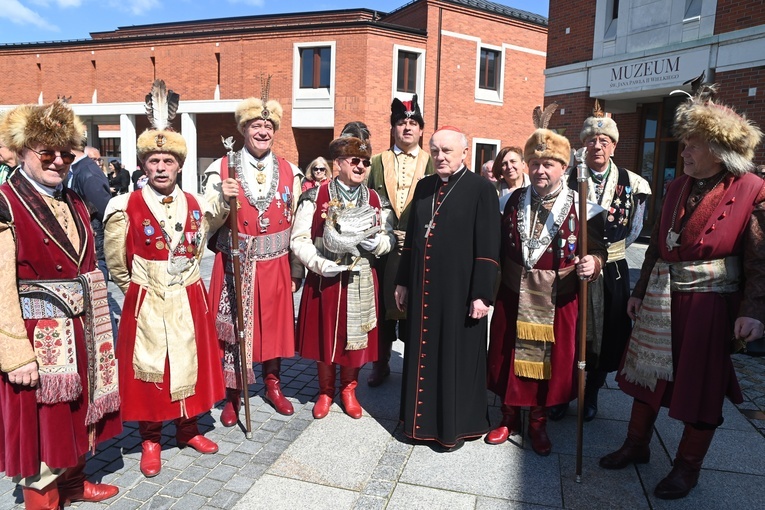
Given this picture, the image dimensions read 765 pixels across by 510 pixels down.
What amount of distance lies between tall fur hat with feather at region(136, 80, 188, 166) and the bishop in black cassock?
1.56 meters

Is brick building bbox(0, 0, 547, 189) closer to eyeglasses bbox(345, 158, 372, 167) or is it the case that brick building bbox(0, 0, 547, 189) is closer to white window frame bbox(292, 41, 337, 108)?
white window frame bbox(292, 41, 337, 108)

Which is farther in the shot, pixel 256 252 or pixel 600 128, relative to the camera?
pixel 256 252

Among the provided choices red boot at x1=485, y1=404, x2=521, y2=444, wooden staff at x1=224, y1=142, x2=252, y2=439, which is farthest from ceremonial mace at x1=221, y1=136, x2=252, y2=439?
red boot at x1=485, y1=404, x2=521, y2=444

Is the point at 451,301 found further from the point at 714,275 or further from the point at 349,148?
the point at 714,275

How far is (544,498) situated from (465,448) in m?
0.68

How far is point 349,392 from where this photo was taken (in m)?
4.11

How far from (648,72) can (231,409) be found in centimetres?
1225

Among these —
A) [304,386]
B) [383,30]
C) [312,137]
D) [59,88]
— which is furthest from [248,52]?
[304,386]

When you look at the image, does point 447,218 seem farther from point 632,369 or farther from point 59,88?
point 59,88

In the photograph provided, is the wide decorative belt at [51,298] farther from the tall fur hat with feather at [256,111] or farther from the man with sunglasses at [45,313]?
the tall fur hat with feather at [256,111]

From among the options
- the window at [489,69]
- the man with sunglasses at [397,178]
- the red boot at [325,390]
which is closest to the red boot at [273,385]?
the red boot at [325,390]

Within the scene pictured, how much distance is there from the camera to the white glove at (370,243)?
3775 millimetres

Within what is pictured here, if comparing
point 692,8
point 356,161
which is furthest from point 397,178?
point 692,8

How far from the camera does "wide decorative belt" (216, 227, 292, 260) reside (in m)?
3.81
